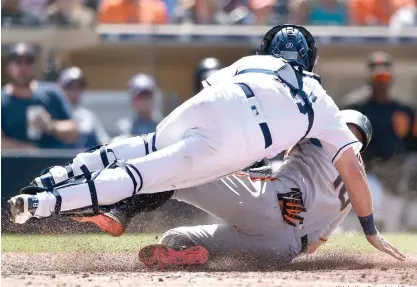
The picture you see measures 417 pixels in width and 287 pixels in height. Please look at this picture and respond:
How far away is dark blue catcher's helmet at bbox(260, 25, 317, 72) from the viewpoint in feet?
23.9

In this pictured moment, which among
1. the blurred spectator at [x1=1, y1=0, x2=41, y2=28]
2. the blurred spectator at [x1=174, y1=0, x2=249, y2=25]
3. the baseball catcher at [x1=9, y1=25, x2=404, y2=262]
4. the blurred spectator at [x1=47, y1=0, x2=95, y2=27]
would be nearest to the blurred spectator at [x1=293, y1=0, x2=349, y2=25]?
the blurred spectator at [x1=174, y1=0, x2=249, y2=25]

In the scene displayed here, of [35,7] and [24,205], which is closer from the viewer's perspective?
[24,205]

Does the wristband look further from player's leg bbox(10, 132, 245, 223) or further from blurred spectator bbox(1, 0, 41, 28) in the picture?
blurred spectator bbox(1, 0, 41, 28)

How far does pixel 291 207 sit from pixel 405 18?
704 cm

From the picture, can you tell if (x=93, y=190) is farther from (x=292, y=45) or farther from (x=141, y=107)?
(x=141, y=107)

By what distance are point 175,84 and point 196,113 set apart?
720 cm

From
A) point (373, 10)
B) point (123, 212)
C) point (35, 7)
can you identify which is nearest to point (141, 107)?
point (35, 7)

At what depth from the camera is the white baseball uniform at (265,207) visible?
287 inches

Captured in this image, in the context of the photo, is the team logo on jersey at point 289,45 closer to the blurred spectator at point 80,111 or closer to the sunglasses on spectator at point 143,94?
the sunglasses on spectator at point 143,94

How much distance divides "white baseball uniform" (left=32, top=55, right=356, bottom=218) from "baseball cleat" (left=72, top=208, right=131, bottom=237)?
0.42 ft

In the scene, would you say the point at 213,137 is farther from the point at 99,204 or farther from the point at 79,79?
the point at 79,79

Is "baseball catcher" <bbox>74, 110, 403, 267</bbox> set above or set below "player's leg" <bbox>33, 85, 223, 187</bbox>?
below

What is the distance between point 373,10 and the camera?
1402cm

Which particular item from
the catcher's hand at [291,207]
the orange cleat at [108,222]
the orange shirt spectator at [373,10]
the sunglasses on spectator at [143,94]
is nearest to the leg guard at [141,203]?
the orange cleat at [108,222]
